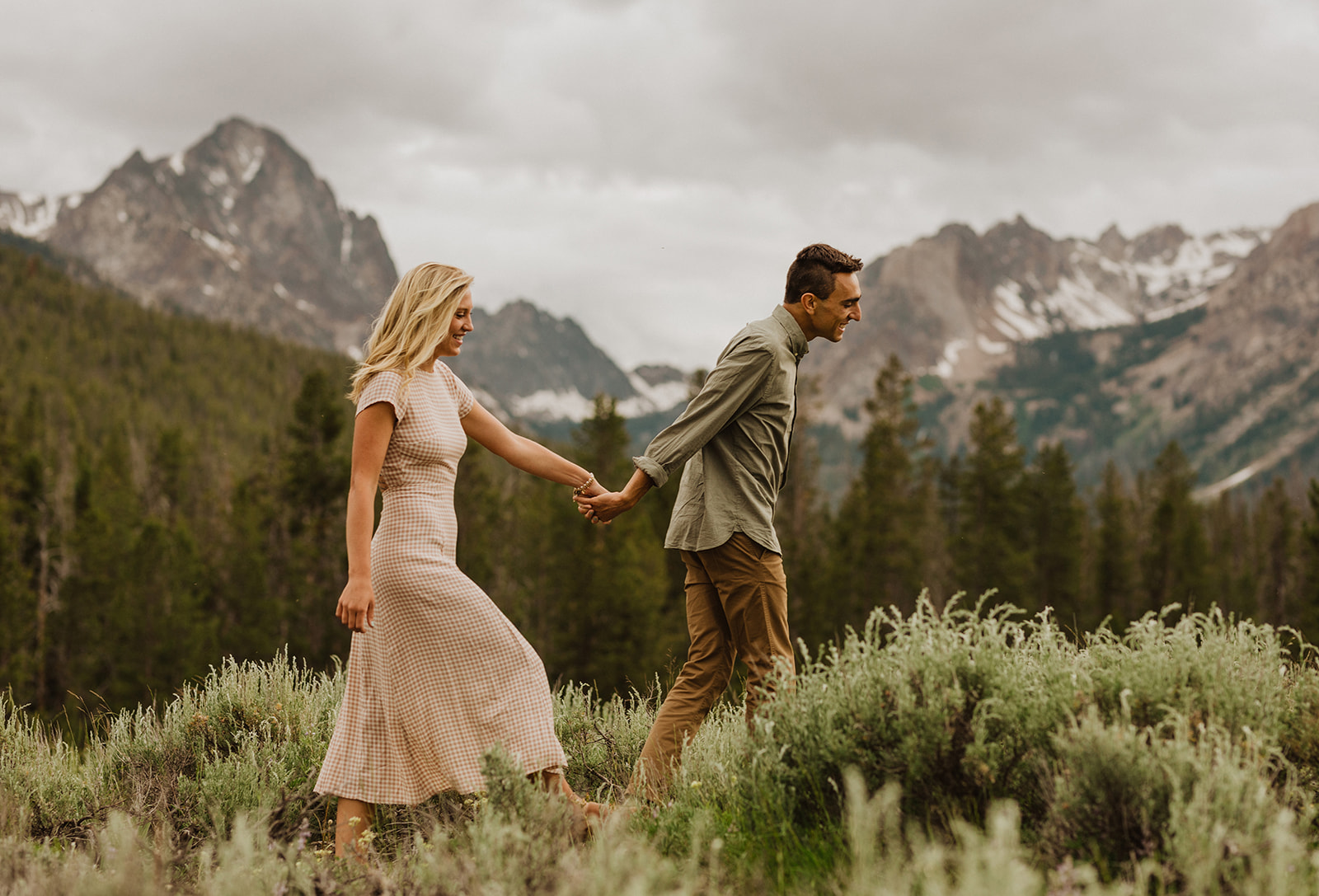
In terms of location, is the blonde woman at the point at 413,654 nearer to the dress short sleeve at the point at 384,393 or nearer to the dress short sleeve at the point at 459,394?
the dress short sleeve at the point at 384,393

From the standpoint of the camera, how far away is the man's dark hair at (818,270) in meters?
4.89

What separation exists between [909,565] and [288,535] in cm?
3024

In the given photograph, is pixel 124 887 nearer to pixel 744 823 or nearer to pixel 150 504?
pixel 744 823

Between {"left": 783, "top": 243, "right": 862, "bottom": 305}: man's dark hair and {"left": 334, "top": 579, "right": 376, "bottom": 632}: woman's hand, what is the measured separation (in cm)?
253

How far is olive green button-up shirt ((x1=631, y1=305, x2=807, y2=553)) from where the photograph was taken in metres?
4.65

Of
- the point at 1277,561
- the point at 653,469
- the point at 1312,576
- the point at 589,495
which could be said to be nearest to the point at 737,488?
the point at 653,469

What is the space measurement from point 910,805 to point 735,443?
195cm

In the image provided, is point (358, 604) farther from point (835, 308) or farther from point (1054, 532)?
point (1054, 532)

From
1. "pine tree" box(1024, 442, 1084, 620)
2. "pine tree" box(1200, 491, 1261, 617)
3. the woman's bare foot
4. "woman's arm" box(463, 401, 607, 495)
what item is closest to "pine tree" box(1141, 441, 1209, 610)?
"pine tree" box(1200, 491, 1261, 617)

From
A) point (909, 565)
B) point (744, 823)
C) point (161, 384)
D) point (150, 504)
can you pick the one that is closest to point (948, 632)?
point (744, 823)

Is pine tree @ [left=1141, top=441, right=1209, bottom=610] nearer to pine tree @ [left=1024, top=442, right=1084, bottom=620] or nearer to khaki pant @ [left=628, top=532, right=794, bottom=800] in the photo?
pine tree @ [left=1024, top=442, right=1084, bottom=620]

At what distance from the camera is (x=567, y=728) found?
5938 mm

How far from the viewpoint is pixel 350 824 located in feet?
13.2

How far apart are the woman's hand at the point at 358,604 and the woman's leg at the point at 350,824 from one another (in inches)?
31.6
